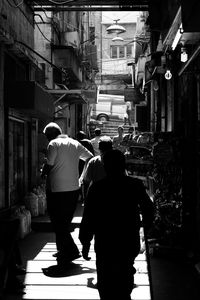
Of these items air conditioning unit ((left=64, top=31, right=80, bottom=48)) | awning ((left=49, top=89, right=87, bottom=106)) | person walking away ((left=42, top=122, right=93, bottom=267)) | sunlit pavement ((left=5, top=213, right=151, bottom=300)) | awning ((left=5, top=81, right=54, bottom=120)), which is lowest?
sunlit pavement ((left=5, top=213, right=151, bottom=300))

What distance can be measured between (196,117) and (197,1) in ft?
9.21

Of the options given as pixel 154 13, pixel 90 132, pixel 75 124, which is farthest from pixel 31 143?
pixel 90 132

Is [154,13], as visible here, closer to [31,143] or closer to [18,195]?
[31,143]

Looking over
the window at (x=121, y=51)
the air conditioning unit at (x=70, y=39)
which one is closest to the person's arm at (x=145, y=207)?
the air conditioning unit at (x=70, y=39)

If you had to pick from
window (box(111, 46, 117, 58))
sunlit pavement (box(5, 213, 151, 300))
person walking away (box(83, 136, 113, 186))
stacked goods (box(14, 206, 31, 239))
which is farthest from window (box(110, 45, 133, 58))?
sunlit pavement (box(5, 213, 151, 300))

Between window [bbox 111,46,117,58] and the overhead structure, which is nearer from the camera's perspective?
the overhead structure

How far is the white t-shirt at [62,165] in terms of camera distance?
779 cm

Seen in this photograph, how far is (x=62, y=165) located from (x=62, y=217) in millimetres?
804

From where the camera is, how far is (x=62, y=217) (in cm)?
771

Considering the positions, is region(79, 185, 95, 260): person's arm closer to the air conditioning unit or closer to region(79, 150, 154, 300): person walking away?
region(79, 150, 154, 300): person walking away

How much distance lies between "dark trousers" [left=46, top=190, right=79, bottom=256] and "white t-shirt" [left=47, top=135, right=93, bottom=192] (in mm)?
124

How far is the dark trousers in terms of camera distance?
7703 millimetres

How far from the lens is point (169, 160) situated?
8.01m

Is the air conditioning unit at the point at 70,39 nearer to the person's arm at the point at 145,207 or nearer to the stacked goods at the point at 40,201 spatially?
the stacked goods at the point at 40,201
